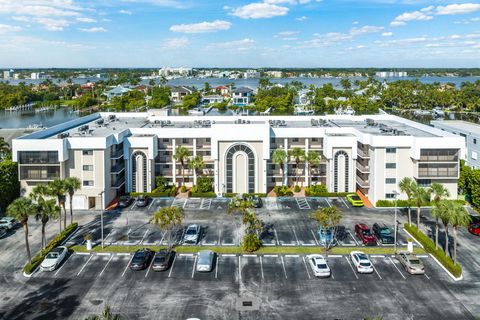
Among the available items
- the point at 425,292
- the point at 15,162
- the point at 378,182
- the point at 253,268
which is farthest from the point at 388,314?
the point at 15,162

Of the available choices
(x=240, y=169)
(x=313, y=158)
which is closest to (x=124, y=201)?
(x=240, y=169)

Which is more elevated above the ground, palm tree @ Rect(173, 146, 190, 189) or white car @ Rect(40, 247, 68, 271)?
palm tree @ Rect(173, 146, 190, 189)

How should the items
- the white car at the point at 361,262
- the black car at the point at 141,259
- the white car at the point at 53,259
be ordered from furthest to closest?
the black car at the point at 141,259, the white car at the point at 53,259, the white car at the point at 361,262

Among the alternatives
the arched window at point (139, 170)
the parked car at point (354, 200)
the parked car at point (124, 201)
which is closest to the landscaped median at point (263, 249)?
the parked car at point (124, 201)

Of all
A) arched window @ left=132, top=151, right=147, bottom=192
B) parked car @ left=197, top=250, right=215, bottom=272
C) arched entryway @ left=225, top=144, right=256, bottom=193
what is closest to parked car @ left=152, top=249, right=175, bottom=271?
parked car @ left=197, top=250, right=215, bottom=272

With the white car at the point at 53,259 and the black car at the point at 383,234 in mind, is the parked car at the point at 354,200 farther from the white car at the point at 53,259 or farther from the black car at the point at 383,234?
the white car at the point at 53,259

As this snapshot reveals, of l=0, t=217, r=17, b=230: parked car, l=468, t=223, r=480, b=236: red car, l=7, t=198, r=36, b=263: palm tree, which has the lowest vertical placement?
l=468, t=223, r=480, b=236: red car

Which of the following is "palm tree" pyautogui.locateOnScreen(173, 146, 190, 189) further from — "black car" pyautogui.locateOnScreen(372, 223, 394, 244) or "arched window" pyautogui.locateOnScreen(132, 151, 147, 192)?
"black car" pyautogui.locateOnScreen(372, 223, 394, 244)
